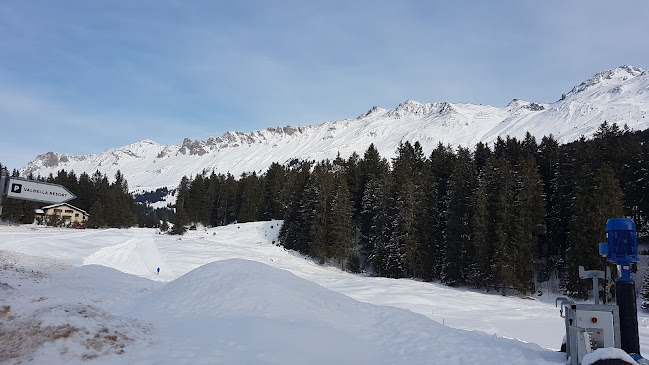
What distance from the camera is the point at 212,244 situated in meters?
52.8

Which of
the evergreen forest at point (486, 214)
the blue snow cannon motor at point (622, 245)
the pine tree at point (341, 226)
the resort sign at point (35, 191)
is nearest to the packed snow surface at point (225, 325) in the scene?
the resort sign at point (35, 191)

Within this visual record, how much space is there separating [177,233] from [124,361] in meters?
62.3

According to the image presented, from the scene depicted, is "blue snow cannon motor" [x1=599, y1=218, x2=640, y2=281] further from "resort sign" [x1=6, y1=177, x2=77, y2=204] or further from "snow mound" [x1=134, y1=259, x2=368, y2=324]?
"resort sign" [x1=6, y1=177, x2=77, y2=204]

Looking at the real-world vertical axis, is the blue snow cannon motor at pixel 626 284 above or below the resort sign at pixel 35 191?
below

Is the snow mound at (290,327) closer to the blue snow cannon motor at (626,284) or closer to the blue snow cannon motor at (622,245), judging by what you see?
the blue snow cannon motor at (626,284)

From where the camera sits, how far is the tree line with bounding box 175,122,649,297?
113 feet

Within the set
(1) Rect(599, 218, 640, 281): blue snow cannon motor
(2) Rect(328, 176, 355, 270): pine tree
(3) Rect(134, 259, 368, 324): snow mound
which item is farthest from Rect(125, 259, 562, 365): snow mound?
(2) Rect(328, 176, 355, 270): pine tree

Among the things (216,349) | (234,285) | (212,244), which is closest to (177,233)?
(212,244)

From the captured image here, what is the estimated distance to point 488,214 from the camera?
1519 inches

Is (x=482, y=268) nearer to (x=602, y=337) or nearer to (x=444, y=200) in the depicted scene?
(x=444, y=200)

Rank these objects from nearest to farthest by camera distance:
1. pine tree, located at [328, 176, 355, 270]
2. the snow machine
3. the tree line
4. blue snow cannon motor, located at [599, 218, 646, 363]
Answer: the snow machine
blue snow cannon motor, located at [599, 218, 646, 363]
the tree line
pine tree, located at [328, 176, 355, 270]

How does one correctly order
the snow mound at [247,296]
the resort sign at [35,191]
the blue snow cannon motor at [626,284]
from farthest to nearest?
1. the snow mound at [247,296]
2. the blue snow cannon motor at [626,284]
3. the resort sign at [35,191]

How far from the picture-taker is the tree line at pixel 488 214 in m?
34.4

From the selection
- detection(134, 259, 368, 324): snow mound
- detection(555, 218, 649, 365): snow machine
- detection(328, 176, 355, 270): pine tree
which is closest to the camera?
detection(555, 218, 649, 365): snow machine
